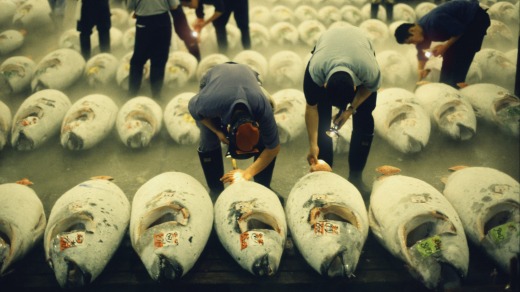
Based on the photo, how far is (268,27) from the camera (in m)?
5.91

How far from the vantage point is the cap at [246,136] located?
1.97 m

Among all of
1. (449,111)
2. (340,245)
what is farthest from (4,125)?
(449,111)

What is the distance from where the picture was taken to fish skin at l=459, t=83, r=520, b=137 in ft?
11.4

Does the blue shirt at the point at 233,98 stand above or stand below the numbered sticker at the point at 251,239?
above

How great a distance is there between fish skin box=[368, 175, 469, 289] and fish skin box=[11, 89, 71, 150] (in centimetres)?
325

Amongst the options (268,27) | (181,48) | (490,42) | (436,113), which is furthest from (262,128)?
(490,42)

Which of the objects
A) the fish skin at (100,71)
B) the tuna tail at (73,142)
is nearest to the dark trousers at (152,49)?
the fish skin at (100,71)

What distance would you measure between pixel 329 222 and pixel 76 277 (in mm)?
1633

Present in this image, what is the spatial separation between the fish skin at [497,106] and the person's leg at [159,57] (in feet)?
11.2

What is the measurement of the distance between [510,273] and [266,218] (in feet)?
4.99

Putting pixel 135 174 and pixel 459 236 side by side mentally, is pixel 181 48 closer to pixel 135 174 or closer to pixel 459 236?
pixel 135 174

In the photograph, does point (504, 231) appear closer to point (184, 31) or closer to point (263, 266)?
point (263, 266)

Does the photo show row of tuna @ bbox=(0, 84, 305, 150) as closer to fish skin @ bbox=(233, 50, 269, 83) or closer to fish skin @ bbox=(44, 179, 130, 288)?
fish skin @ bbox=(233, 50, 269, 83)

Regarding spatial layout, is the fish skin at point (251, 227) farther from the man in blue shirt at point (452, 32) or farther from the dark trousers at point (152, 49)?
the man in blue shirt at point (452, 32)
